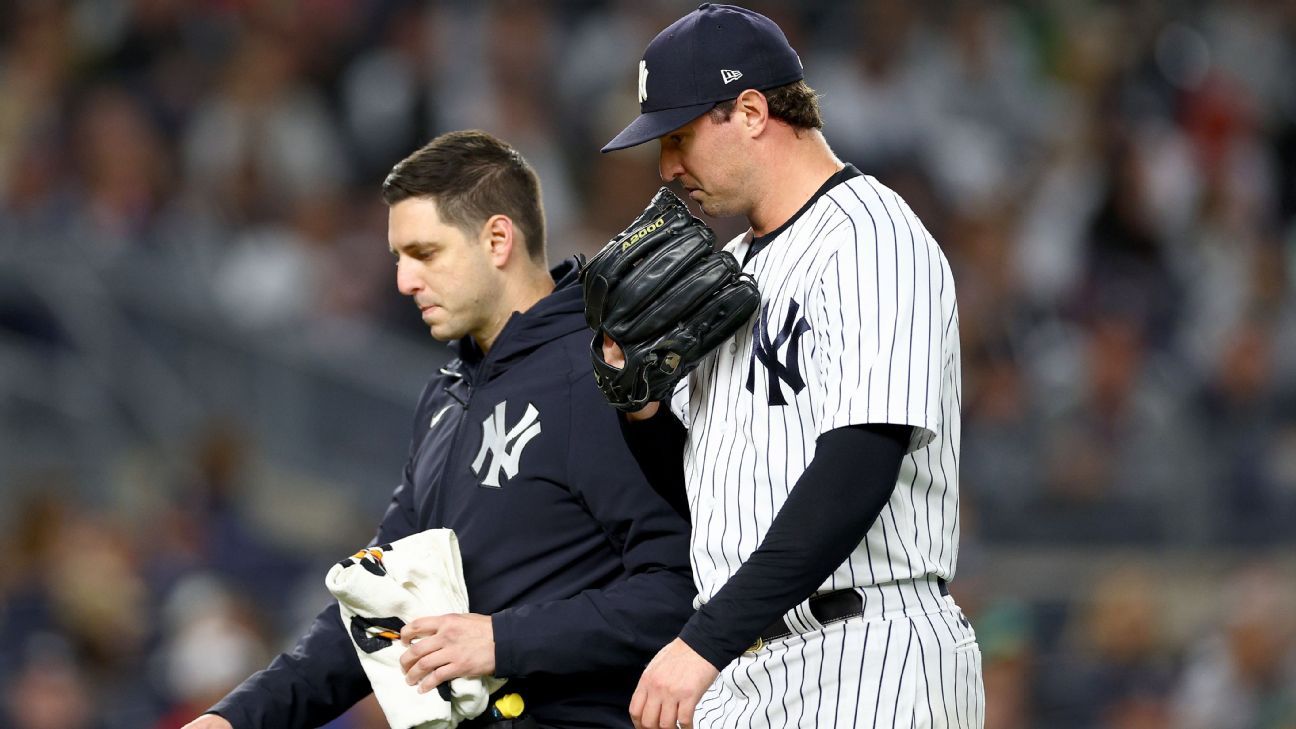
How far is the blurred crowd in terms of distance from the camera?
5895 millimetres

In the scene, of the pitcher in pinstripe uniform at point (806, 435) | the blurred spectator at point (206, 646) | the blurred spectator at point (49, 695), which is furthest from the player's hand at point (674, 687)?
the blurred spectator at point (49, 695)

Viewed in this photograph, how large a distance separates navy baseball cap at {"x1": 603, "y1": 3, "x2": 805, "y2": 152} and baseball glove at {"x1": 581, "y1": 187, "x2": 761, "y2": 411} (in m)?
0.15

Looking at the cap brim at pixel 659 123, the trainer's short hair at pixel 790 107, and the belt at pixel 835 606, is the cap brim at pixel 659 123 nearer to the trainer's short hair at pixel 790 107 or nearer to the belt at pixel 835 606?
the trainer's short hair at pixel 790 107

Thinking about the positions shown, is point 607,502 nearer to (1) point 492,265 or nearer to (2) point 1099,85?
(1) point 492,265

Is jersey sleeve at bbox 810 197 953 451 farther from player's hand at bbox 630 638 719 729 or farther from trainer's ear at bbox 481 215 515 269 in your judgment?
trainer's ear at bbox 481 215 515 269

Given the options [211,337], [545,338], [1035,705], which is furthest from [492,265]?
[211,337]

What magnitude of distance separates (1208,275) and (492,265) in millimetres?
6340

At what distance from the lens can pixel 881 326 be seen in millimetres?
2201

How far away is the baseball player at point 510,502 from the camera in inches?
101

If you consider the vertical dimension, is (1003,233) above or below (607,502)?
below

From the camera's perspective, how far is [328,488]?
6941 mm

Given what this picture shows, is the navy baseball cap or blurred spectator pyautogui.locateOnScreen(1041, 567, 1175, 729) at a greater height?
the navy baseball cap

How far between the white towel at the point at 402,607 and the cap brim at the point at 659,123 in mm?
707

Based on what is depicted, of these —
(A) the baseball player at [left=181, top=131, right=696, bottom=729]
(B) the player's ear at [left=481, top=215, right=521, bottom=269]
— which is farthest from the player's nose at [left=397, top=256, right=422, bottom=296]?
(B) the player's ear at [left=481, top=215, right=521, bottom=269]
